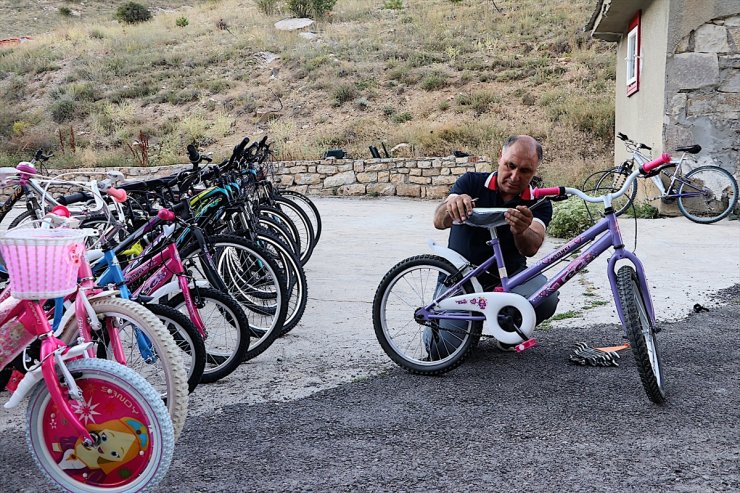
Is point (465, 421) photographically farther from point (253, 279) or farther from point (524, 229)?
point (253, 279)

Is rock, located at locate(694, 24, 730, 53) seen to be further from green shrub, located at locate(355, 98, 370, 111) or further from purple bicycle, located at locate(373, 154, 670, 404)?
green shrub, located at locate(355, 98, 370, 111)

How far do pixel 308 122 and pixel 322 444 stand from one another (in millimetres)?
19172

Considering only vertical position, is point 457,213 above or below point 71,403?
above

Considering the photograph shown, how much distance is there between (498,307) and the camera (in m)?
3.82

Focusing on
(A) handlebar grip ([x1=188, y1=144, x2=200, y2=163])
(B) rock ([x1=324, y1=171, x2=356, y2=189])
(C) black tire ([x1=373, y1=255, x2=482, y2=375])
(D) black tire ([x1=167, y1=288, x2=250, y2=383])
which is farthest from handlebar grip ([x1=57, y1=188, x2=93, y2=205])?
(B) rock ([x1=324, y1=171, x2=356, y2=189])

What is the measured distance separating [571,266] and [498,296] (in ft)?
1.37

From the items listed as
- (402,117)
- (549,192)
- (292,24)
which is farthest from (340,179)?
(292,24)

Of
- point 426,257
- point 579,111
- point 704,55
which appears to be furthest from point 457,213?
point 579,111

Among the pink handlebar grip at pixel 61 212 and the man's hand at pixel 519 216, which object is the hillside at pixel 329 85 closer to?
the man's hand at pixel 519 216

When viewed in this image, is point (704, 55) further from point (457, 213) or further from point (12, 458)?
point (12, 458)

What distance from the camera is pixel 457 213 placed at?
3691mm

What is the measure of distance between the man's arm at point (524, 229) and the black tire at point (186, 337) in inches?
66.0

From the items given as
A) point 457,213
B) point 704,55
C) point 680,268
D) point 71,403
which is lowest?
point 680,268

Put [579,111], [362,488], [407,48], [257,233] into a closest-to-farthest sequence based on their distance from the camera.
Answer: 1. [362,488]
2. [257,233]
3. [579,111]
4. [407,48]
